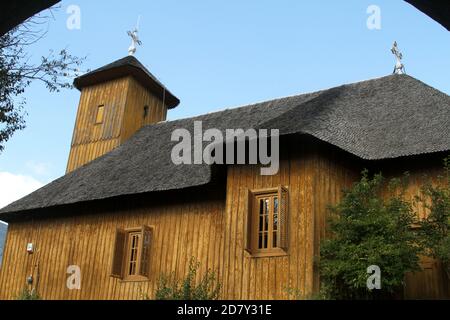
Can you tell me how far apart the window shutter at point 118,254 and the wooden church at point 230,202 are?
38mm

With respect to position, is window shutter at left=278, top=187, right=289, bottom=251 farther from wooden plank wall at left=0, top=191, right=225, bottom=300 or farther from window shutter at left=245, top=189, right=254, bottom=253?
wooden plank wall at left=0, top=191, right=225, bottom=300

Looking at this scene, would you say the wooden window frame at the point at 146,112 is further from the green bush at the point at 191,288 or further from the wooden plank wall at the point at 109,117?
the green bush at the point at 191,288

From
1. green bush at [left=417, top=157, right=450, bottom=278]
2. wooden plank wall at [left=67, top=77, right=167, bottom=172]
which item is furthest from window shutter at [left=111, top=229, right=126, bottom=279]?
green bush at [left=417, top=157, right=450, bottom=278]

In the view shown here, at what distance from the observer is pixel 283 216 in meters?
12.0

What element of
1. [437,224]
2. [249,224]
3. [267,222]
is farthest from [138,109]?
[437,224]

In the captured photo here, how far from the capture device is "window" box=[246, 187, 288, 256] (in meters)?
11.9

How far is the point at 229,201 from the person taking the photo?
13.2 m

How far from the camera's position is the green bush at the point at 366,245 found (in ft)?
35.4

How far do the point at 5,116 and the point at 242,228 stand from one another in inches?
218

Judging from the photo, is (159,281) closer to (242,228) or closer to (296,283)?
(242,228)

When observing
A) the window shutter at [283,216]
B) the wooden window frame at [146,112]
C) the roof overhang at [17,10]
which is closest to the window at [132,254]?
the window shutter at [283,216]

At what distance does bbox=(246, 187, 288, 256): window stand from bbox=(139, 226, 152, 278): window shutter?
3.88 metres
